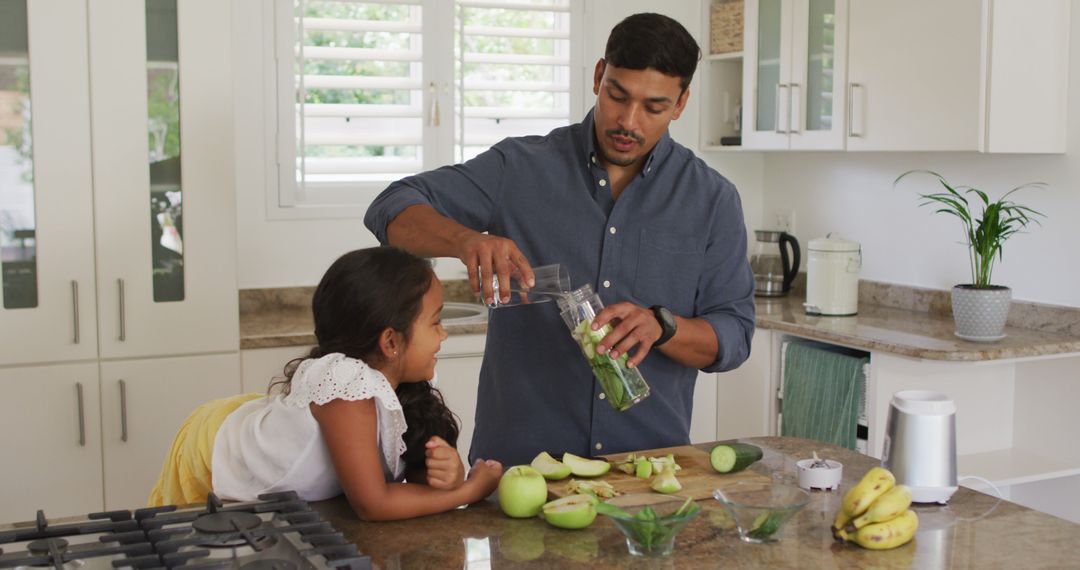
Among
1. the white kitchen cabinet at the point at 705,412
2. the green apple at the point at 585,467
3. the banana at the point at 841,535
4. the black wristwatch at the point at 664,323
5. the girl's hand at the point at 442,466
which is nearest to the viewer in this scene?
the banana at the point at 841,535

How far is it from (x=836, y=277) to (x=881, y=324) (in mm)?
249

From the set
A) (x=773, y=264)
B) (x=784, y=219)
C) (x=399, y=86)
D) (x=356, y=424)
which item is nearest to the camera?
(x=356, y=424)

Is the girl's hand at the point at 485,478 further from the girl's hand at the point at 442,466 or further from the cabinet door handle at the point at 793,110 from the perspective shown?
the cabinet door handle at the point at 793,110

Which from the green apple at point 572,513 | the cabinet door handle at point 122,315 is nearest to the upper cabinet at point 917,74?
the green apple at point 572,513

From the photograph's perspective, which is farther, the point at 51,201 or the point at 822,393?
the point at 822,393

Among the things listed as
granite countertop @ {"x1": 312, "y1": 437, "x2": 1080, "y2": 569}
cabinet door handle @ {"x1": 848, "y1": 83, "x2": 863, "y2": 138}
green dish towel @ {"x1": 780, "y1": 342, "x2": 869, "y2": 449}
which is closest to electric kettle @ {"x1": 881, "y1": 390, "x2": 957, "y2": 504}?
granite countertop @ {"x1": 312, "y1": 437, "x2": 1080, "y2": 569}

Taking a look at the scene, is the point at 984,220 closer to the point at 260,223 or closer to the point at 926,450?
the point at 926,450

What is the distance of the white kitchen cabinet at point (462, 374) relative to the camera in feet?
11.9

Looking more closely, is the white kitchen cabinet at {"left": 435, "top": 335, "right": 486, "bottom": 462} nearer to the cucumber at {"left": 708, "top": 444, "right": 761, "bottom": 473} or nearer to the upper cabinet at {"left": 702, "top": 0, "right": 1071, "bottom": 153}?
the upper cabinet at {"left": 702, "top": 0, "right": 1071, "bottom": 153}

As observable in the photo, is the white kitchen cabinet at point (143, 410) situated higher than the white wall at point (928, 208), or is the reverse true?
the white wall at point (928, 208)

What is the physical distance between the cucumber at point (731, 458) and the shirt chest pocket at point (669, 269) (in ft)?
1.32

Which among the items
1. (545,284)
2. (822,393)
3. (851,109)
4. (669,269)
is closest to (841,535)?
(545,284)

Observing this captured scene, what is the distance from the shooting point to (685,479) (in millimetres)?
1883

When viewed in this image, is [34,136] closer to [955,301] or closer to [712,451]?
[712,451]
